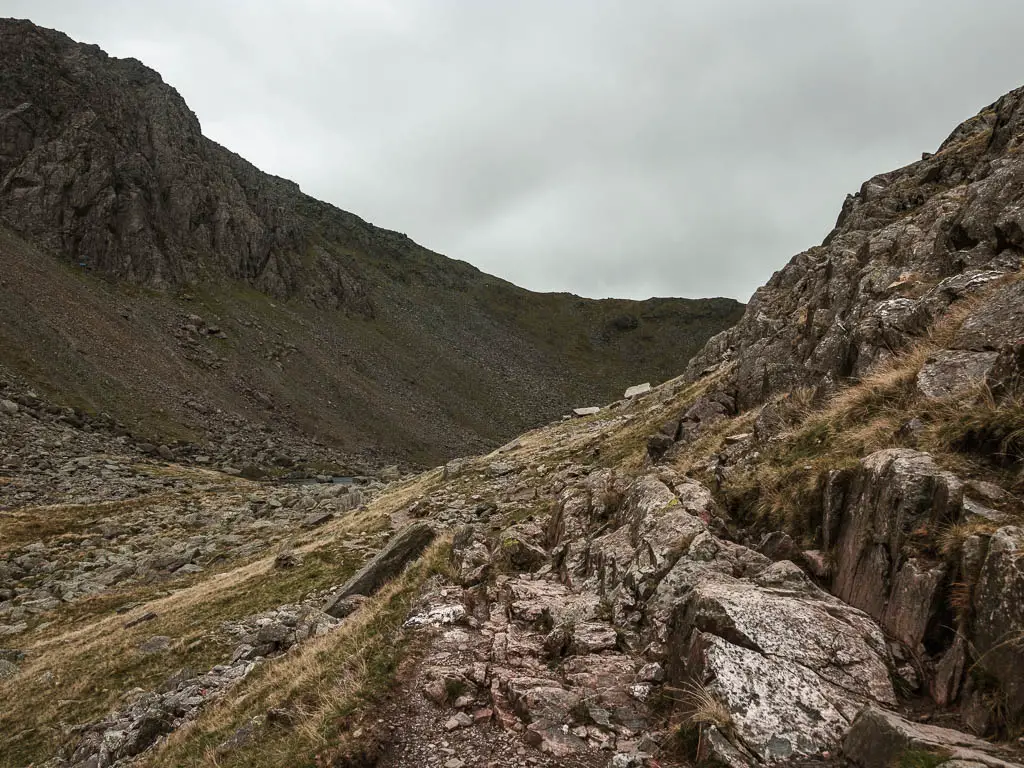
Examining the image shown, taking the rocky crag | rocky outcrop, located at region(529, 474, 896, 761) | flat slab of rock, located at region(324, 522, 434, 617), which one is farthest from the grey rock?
flat slab of rock, located at region(324, 522, 434, 617)

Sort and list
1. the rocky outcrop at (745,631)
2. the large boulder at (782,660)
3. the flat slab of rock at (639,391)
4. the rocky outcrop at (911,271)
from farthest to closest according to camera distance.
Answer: the flat slab of rock at (639,391) → the rocky outcrop at (911,271) → the rocky outcrop at (745,631) → the large boulder at (782,660)

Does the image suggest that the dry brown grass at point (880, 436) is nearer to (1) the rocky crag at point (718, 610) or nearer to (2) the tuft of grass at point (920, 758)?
(1) the rocky crag at point (718, 610)

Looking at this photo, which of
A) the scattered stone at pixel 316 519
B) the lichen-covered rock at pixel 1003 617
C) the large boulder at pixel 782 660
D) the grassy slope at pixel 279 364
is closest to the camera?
the lichen-covered rock at pixel 1003 617

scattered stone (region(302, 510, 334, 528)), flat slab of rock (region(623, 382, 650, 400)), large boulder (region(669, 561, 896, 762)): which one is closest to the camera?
large boulder (region(669, 561, 896, 762))

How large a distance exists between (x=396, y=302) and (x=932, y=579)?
167m

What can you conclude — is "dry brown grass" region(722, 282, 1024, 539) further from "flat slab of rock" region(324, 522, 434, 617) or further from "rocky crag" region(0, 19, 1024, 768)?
"flat slab of rock" region(324, 522, 434, 617)

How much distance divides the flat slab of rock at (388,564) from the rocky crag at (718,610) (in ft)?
0.32

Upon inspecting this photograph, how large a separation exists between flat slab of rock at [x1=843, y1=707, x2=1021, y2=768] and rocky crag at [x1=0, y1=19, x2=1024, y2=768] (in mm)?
26

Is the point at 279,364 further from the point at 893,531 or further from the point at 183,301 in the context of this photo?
the point at 893,531

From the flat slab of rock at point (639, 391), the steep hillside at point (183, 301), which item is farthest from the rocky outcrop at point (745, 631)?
the steep hillside at point (183, 301)

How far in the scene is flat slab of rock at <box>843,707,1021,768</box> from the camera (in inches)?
200

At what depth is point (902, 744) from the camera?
5484 mm

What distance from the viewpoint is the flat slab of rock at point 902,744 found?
5.07 metres

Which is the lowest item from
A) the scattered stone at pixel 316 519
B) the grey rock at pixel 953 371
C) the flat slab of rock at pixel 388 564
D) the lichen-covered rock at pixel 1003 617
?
the scattered stone at pixel 316 519
